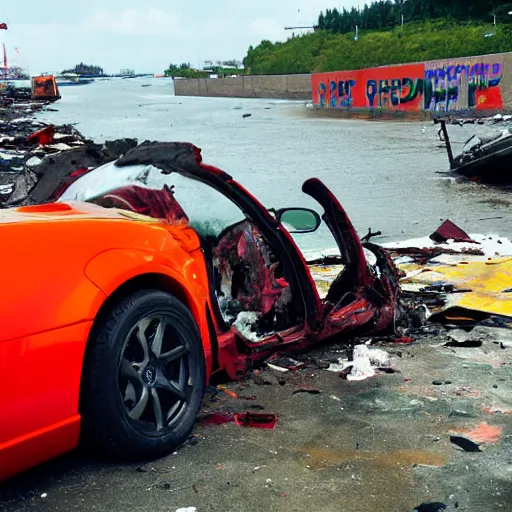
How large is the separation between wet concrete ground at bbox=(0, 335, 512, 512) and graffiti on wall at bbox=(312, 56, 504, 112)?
35433 millimetres

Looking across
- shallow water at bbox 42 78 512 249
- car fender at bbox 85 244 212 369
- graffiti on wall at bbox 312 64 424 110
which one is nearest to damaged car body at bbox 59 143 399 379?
car fender at bbox 85 244 212 369

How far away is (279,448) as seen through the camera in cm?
362

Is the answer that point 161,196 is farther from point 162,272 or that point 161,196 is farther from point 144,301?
point 144,301

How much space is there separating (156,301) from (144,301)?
0.25ft

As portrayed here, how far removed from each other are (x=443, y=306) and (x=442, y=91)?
37.7 meters

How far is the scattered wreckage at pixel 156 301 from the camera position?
2.93 metres

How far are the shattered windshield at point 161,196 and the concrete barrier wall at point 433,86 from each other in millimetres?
34866

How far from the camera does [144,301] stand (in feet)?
11.0

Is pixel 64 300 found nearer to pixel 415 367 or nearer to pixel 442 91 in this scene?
pixel 415 367

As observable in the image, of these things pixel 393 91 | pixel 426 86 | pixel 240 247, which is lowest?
pixel 393 91

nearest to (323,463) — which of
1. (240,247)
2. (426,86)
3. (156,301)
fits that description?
(156,301)

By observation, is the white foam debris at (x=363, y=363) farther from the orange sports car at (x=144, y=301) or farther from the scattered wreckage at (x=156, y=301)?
the orange sports car at (x=144, y=301)

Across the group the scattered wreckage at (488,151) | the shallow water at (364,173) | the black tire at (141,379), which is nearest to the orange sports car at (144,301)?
the black tire at (141,379)

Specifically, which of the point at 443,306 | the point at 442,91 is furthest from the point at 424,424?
the point at 442,91
